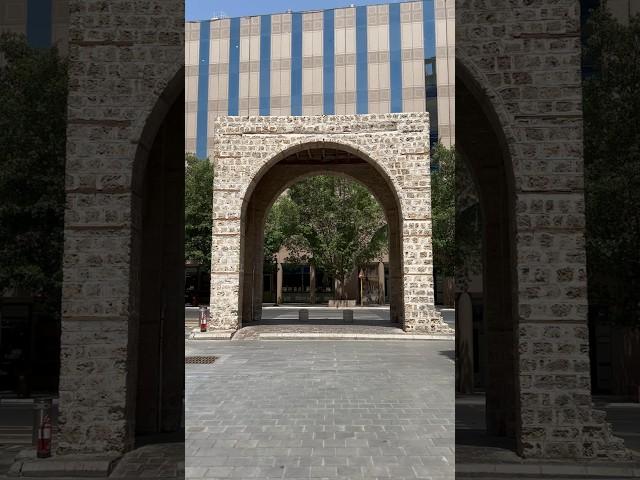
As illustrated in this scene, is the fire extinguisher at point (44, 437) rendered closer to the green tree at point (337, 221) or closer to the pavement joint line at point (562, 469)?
the pavement joint line at point (562, 469)

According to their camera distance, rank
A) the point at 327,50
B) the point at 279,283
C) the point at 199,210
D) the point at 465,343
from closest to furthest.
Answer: the point at 465,343 < the point at 327,50 < the point at 199,210 < the point at 279,283

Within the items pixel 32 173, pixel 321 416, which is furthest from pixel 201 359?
pixel 321 416

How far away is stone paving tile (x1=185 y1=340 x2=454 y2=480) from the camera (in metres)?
5.03

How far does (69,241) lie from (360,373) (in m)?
6.94

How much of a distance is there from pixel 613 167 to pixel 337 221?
75.2ft

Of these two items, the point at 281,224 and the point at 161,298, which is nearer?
the point at 161,298

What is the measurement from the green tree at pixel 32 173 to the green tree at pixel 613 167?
8837 millimetres

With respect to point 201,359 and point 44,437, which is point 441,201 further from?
point 44,437

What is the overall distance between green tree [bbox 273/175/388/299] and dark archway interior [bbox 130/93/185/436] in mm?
24449

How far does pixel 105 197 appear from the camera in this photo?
509cm

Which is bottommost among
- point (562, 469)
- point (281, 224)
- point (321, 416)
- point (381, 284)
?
point (321, 416)

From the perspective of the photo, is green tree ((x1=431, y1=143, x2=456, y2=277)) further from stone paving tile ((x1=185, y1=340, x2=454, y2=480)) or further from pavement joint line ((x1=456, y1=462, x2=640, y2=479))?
pavement joint line ((x1=456, y1=462, x2=640, y2=479))

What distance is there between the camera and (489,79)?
502cm

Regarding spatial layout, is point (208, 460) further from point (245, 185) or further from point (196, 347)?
point (245, 185)
